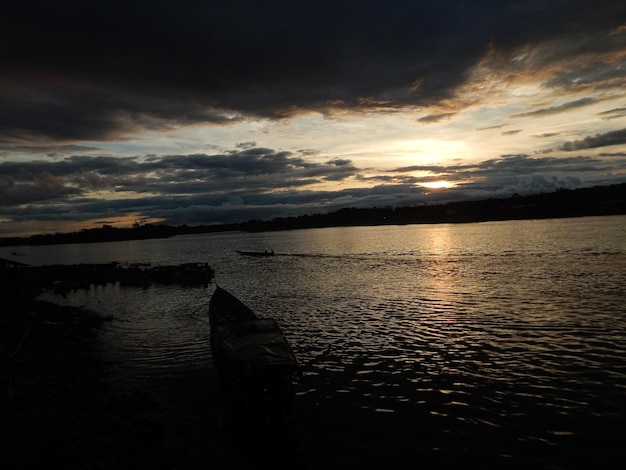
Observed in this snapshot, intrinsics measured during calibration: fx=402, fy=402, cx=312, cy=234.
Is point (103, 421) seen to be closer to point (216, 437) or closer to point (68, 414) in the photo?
point (68, 414)

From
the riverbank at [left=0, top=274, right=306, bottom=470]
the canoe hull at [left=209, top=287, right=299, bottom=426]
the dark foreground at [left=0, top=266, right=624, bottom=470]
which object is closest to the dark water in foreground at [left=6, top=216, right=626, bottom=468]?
the dark foreground at [left=0, top=266, right=624, bottom=470]

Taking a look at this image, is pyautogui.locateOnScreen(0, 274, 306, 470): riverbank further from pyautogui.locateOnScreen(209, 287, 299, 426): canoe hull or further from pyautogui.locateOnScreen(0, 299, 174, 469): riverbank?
pyautogui.locateOnScreen(209, 287, 299, 426): canoe hull

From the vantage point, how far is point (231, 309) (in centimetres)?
2895

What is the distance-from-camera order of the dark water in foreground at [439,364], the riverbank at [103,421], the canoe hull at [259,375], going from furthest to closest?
the canoe hull at [259,375]
the dark water in foreground at [439,364]
the riverbank at [103,421]

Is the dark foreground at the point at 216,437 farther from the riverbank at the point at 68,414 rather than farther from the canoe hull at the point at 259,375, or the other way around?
the canoe hull at the point at 259,375

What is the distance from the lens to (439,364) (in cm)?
2191

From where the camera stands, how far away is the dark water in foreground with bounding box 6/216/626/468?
556 inches

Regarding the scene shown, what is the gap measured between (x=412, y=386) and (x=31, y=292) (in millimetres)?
45863

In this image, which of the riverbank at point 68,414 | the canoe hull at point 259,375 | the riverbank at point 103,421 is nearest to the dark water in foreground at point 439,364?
the riverbank at point 103,421

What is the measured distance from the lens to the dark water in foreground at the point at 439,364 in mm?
14117

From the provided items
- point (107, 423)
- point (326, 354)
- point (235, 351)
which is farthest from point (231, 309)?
point (107, 423)

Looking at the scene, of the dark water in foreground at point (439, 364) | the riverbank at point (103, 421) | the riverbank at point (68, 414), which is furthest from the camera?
the dark water in foreground at point (439, 364)

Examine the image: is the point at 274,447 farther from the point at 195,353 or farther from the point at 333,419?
the point at 195,353

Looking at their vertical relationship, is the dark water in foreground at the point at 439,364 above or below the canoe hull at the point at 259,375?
below
